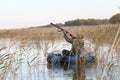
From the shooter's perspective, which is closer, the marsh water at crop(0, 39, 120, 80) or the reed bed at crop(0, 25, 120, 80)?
the reed bed at crop(0, 25, 120, 80)

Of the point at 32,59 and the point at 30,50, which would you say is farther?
the point at 30,50

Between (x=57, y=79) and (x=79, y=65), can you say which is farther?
(x=57, y=79)

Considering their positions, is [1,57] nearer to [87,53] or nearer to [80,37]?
[87,53]

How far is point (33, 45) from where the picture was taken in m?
6.79

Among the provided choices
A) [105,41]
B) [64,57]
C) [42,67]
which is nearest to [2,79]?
[105,41]

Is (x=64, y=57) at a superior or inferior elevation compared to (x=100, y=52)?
inferior

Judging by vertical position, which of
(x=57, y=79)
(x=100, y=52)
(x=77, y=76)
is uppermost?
(x=100, y=52)

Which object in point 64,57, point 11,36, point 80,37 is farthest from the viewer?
point 64,57

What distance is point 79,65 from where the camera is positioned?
6641 millimetres

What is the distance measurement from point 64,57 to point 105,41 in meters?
9.42

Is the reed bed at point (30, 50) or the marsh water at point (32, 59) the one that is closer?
the reed bed at point (30, 50)

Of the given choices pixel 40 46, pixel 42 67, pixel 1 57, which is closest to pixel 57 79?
pixel 42 67

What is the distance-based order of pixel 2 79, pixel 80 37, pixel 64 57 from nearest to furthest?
pixel 2 79 < pixel 80 37 < pixel 64 57

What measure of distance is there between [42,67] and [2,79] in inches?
136
